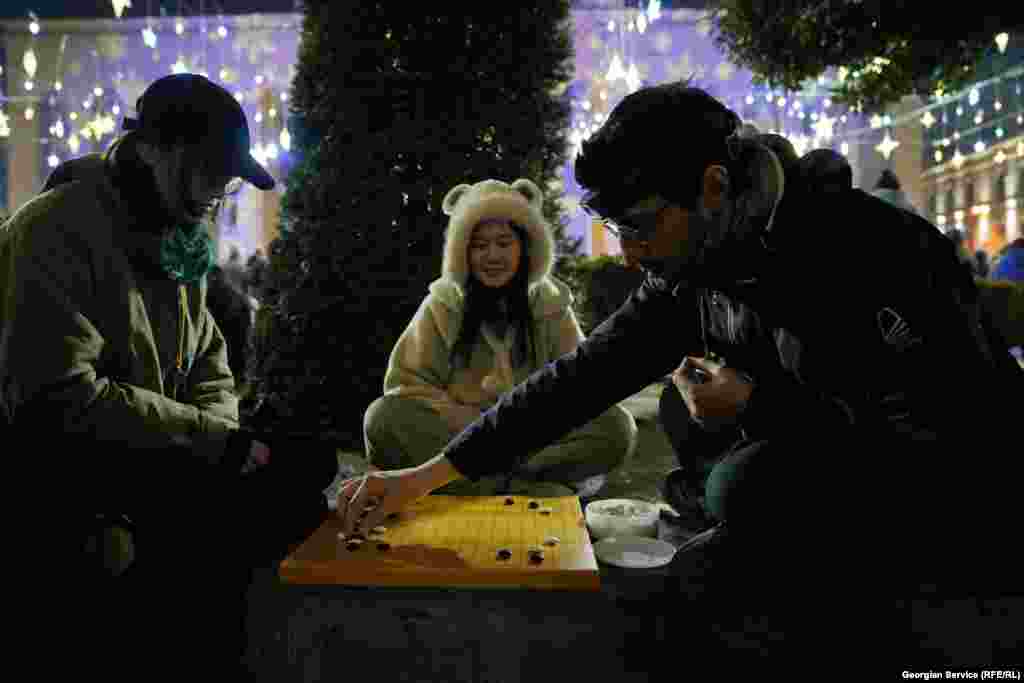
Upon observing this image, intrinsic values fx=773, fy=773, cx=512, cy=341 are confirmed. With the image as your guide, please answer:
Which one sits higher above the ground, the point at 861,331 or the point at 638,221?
the point at 638,221

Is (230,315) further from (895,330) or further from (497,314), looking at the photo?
(895,330)

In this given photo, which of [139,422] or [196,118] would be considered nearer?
[139,422]

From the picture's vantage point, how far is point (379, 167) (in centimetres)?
380

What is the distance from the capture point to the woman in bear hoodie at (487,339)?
293 cm

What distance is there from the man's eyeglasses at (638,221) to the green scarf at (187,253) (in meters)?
0.98

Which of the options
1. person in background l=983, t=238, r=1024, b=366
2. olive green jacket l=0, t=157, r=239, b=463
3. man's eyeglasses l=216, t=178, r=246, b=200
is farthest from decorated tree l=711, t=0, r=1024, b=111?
olive green jacket l=0, t=157, r=239, b=463

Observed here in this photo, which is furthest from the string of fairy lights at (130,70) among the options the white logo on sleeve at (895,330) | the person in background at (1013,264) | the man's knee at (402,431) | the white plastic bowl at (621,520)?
the white logo on sleeve at (895,330)

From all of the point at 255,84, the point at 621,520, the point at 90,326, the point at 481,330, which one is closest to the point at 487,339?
the point at 481,330

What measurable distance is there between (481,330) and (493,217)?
47 centimetres

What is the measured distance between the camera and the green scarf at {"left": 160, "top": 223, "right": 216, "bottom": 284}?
5.89 feet

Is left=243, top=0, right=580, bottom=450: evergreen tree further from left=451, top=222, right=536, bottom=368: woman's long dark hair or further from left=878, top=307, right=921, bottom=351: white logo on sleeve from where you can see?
left=878, top=307, right=921, bottom=351: white logo on sleeve

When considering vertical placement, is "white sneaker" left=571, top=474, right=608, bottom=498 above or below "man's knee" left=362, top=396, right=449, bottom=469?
below

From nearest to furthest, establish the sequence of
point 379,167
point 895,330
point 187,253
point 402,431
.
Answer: point 895,330 < point 187,253 < point 402,431 < point 379,167

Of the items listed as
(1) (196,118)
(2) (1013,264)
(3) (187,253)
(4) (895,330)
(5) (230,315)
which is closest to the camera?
(4) (895,330)
